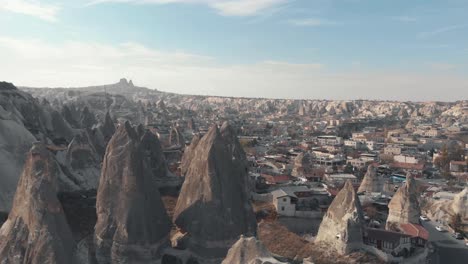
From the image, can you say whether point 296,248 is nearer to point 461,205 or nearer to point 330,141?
point 461,205

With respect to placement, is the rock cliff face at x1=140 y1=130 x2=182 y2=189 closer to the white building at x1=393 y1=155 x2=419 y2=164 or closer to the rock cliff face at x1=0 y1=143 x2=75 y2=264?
the rock cliff face at x1=0 y1=143 x2=75 y2=264

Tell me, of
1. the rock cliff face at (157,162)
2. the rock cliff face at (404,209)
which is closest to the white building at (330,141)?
the rock cliff face at (404,209)

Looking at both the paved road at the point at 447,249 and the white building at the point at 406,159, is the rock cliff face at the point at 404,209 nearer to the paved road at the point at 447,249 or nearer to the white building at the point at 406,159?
the paved road at the point at 447,249

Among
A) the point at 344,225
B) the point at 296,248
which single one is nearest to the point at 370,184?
the point at 344,225

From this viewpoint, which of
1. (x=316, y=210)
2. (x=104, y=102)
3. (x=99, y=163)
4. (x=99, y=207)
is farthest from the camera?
(x=104, y=102)

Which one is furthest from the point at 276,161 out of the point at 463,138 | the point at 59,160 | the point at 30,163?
the point at 463,138

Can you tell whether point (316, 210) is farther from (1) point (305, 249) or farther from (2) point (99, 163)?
(2) point (99, 163)

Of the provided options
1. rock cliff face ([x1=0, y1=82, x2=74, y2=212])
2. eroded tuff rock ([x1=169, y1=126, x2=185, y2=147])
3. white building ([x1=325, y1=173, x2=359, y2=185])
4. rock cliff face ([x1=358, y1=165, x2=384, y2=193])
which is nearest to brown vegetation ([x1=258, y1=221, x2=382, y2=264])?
rock cliff face ([x1=0, y1=82, x2=74, y2=212])

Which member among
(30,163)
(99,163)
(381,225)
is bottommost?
(381,225)
